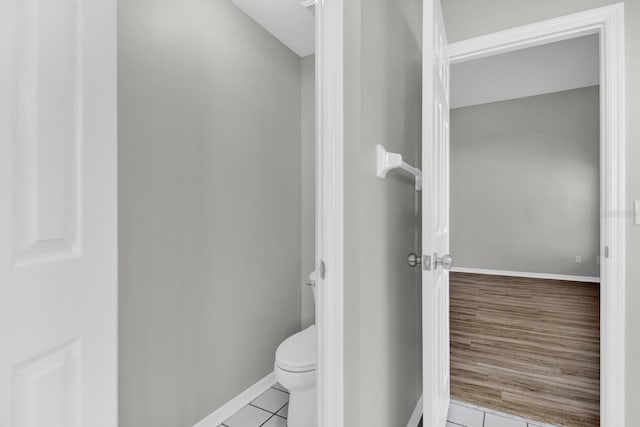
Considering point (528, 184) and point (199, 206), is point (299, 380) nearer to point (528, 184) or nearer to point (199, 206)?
point (199, 206)

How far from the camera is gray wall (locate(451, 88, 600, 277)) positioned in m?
5.03

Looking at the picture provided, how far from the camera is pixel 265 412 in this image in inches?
77.5

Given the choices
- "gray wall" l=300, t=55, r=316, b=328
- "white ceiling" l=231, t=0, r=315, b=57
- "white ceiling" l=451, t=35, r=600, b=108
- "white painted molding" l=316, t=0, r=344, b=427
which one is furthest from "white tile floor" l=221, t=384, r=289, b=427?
"white ceiling" l=451, t=35, r=600, b=108

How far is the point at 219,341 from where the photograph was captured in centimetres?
190

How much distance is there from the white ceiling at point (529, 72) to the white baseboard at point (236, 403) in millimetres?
3789

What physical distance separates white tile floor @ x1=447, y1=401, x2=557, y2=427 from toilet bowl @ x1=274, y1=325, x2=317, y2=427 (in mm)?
760

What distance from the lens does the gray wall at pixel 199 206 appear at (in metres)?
1.48

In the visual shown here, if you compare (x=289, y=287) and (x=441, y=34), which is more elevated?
(x=441, y=34)
